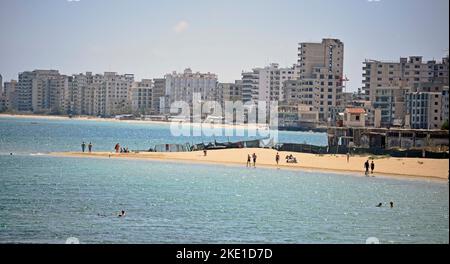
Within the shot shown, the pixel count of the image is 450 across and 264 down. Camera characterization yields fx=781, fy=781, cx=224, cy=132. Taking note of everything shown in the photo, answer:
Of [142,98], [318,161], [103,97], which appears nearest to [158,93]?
[142,98]

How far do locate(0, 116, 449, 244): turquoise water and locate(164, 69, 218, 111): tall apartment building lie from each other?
63.7 metres

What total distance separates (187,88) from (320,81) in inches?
805

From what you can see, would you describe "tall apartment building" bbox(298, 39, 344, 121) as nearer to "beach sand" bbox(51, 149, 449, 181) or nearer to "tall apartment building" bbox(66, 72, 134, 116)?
"tall apartment building" bbox(66, 72, 134, 116)

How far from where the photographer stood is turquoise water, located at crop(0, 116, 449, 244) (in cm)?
1191

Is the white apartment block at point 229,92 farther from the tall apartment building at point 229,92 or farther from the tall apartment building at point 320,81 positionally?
the tall apartment building at point 320,81

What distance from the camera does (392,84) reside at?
71.1 meters

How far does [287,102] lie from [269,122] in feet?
11.2

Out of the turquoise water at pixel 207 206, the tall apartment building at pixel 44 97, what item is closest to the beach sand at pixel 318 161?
the turquoise water at pixel 207 206

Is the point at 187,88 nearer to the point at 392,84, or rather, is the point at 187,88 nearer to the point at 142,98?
the point at 142,98

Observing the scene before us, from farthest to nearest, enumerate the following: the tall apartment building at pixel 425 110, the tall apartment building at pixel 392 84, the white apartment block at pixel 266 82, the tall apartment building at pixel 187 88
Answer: the white apartment block at pixel 266 82 < the tall apartment building at pixel 187 88 < the tall apartment building at pixel 392 84 < the tall apartment building at pixel 425 110

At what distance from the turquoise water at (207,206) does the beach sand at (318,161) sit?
1822 mm

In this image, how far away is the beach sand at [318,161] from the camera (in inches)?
1022

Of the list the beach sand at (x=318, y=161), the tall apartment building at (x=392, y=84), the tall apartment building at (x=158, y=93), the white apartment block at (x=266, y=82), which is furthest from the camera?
the white apartment block at (x=266, y=82)
